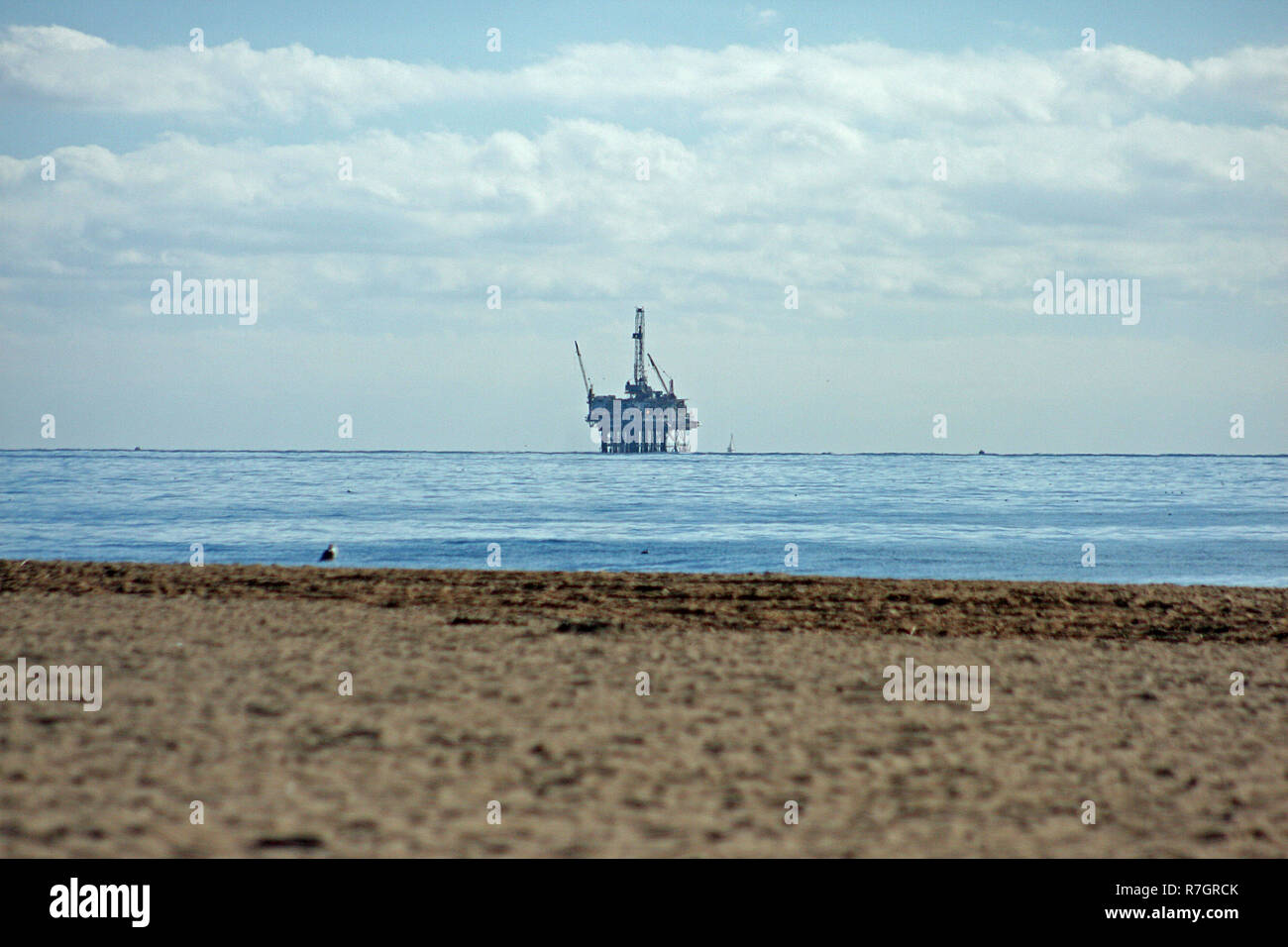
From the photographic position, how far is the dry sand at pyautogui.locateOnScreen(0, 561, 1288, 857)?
23.2 feet

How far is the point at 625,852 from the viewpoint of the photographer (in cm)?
670

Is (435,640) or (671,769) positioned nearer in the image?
(671,769)

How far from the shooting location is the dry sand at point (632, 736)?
7.09 m

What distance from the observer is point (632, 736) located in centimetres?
951

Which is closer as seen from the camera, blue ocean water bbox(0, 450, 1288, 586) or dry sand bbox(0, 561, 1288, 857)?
dry sand bbox(0, 561, 1288, 857)

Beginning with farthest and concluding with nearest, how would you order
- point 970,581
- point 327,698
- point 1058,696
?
point 970,581
point 1058,696
point 327,698

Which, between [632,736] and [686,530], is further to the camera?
[686,530]

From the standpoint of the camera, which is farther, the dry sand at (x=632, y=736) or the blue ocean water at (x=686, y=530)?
the blue ocean water at (x=686, y=530)
